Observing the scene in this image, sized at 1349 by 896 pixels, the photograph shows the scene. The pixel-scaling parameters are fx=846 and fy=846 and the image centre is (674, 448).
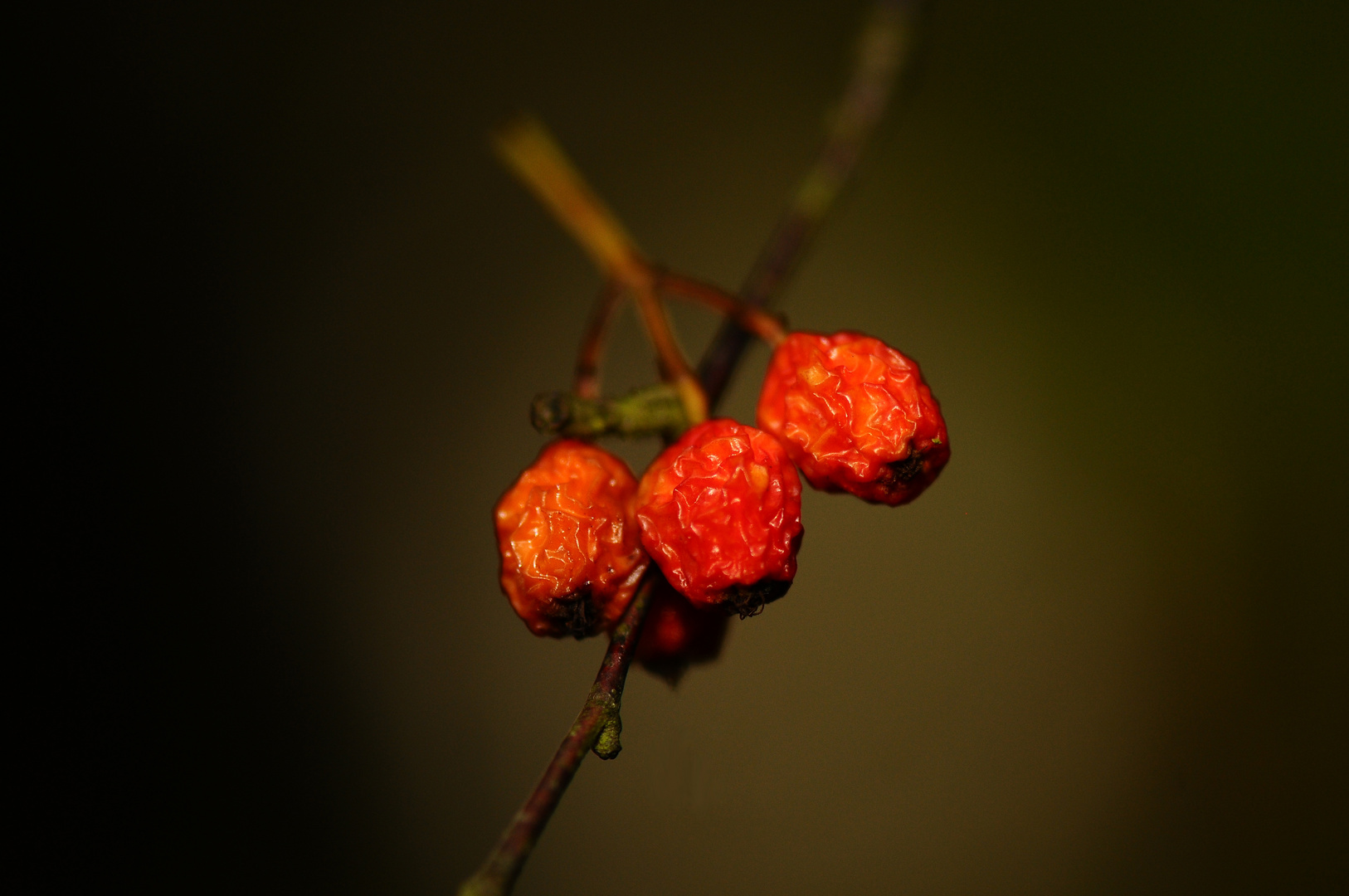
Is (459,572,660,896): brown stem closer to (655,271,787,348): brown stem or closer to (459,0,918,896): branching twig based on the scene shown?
(459,0,918,896): branching twig

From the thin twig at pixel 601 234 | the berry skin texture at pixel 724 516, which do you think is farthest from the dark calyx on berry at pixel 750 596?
the thin twig at pixel 601 234

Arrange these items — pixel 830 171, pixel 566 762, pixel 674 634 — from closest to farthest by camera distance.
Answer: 1. pixel 566 762
2. pixel 674 634
3. pixel 830 171

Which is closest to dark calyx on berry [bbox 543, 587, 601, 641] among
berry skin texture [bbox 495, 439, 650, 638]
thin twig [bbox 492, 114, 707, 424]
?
berry skin texture [bbox 495, 439, 650, 638]

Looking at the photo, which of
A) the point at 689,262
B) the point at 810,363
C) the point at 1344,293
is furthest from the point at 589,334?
the point at 1344,293

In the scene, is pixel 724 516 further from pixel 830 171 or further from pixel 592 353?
pixel 830 171

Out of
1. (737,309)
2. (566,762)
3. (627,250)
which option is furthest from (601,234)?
(566,762)

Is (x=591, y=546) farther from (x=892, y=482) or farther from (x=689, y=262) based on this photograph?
(x=689, y=262)

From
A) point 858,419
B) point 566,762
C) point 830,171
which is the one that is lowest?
point 566,762
